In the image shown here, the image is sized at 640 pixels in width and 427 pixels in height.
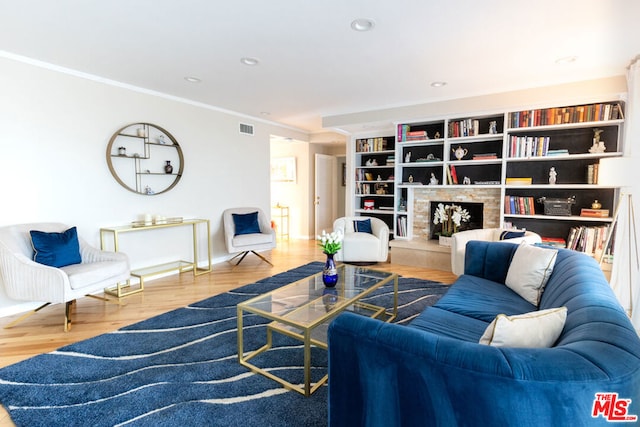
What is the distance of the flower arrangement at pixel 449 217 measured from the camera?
15.7 feet

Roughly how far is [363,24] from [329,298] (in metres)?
2.05

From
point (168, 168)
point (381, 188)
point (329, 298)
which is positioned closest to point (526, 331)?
point (329, 298)

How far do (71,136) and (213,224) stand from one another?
2.11 m

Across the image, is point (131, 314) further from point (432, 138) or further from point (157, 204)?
point (432, 138)

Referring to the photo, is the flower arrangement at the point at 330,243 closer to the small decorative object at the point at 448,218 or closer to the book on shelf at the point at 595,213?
the small decorative object at the point at 448,218

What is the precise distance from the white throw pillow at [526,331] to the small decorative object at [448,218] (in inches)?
143

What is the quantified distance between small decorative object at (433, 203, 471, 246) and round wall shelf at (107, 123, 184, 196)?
12.6 feet

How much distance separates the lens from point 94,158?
140 inches

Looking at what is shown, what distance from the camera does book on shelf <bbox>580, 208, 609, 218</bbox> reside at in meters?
3.78

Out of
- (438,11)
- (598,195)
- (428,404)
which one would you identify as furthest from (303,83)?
(598,195)

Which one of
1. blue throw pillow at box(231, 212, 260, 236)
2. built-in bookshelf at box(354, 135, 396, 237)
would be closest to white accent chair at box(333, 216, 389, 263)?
built-in bookshelf at box(354, 135, 396, 237)

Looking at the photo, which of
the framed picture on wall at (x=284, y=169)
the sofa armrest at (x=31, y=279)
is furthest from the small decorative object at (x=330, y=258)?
the framed picture on wall at (x=284, y=169)

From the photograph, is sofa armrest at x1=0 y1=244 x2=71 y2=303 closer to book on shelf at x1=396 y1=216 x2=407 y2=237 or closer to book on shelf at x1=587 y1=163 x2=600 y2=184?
book on shelf at x1=396 y1=216 x2=407 y2=237

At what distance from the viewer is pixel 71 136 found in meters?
3.37
